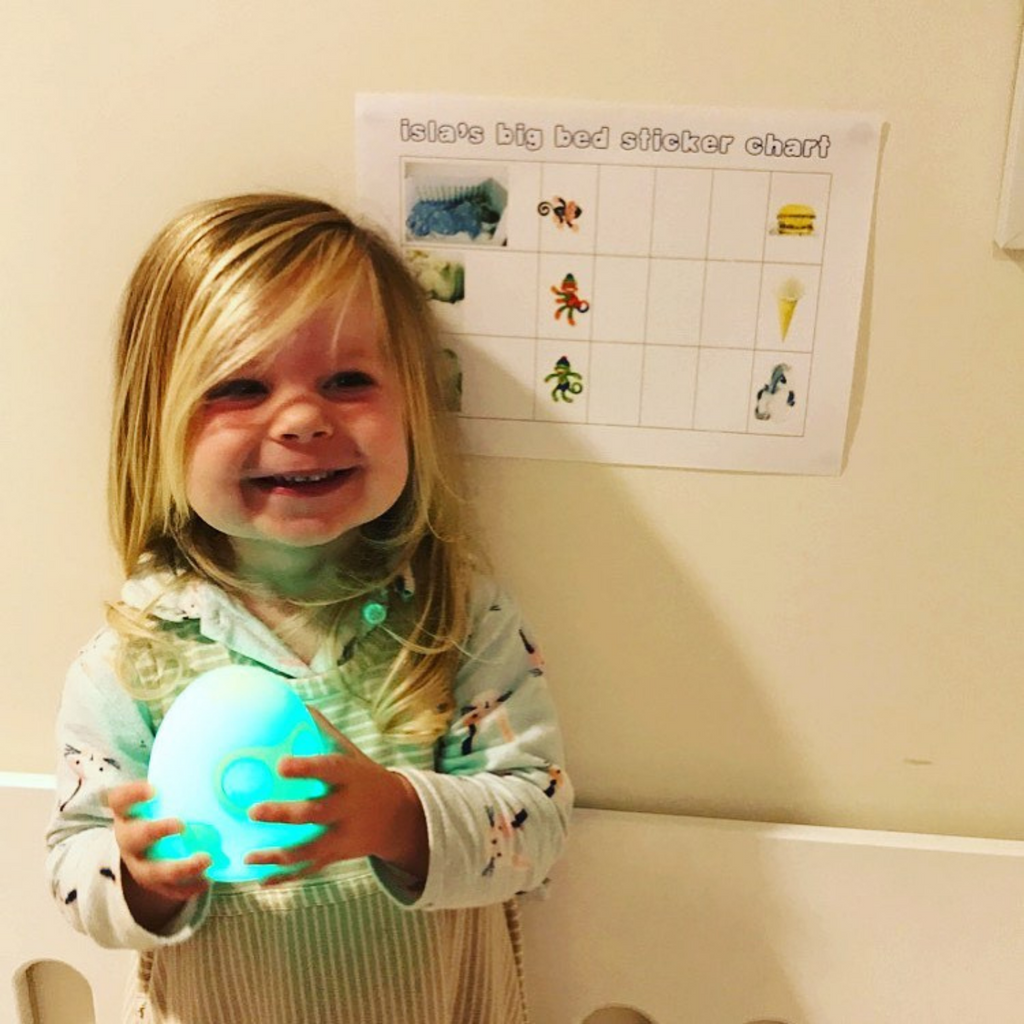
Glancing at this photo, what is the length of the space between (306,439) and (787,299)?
0.33 m

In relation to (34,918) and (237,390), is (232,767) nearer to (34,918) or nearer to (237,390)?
(237,390)

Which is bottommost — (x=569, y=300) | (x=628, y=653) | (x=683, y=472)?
(x=628, y=653)

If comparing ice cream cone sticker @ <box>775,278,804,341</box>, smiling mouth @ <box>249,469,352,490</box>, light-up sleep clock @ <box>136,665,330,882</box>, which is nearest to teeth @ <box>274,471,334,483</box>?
smiling mouth @ <box>249,469,352,490</box>

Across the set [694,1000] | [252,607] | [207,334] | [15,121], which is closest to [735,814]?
[694,1000]

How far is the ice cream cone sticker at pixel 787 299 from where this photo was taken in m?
0.67

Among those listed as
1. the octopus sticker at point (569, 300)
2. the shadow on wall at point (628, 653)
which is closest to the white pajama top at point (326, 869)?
the shadow on wall at point (628, 653)

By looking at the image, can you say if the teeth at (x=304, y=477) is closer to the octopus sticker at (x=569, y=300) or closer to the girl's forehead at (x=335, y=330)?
the girl's forehead at (x=335, y=330)

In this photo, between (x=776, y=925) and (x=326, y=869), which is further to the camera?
(x=776, y=925)

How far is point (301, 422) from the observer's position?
58 centimetres

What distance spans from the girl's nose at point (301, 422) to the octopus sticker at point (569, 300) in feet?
0.62

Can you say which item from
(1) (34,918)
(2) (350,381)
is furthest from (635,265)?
(1) (34,918)

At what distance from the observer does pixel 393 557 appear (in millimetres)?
675

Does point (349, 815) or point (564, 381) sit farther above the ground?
point (564, 381)

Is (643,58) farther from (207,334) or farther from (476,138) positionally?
(207,334)
